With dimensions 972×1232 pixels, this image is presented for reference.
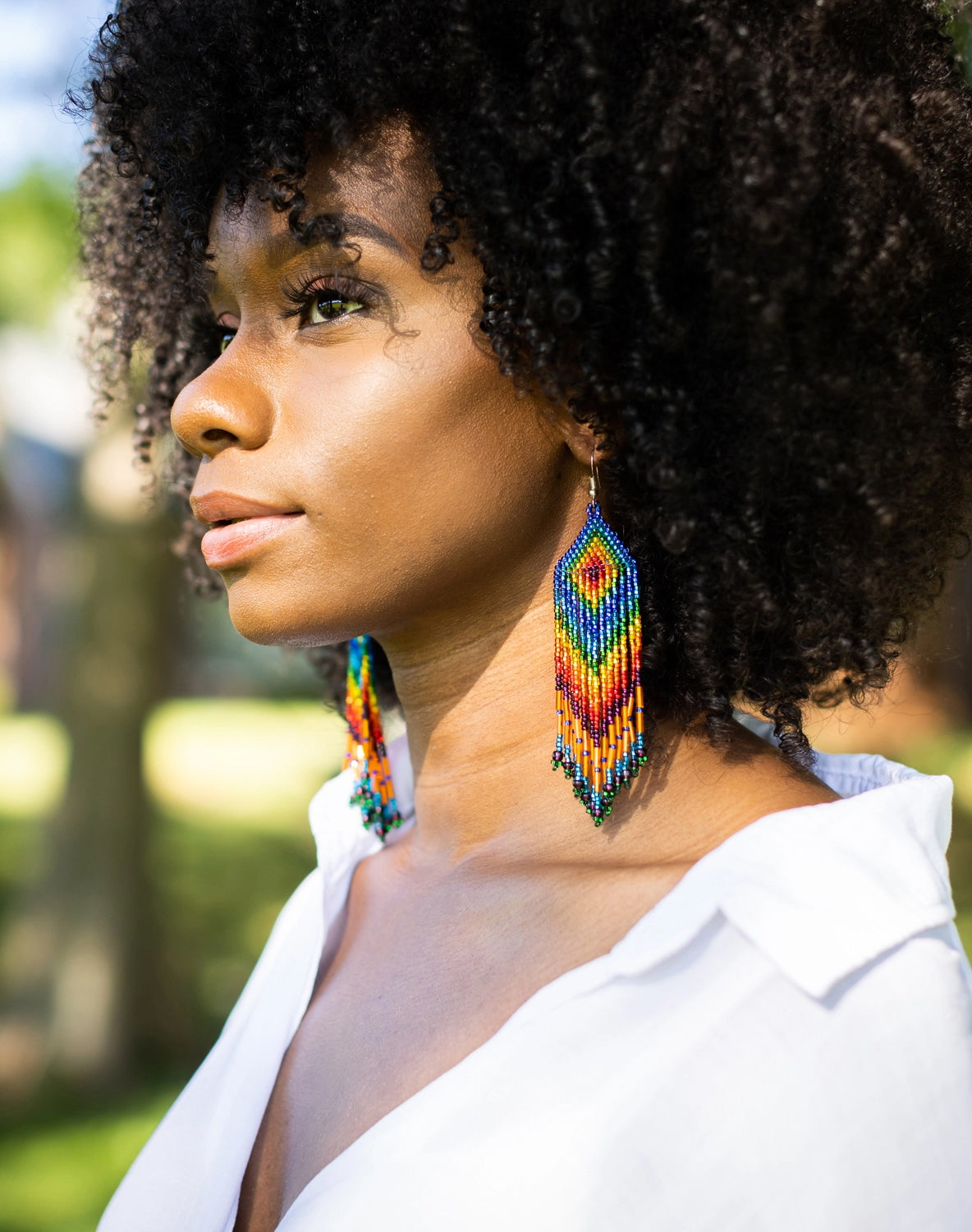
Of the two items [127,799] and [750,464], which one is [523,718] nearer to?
[750,464]

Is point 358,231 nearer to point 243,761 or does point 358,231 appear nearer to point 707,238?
point 707,238

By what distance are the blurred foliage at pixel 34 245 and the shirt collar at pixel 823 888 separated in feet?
16.6

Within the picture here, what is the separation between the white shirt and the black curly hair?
1.37ft

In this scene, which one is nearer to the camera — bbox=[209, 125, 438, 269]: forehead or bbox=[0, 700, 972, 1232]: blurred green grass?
bbox=[209, 125, 438, 269]: forehead

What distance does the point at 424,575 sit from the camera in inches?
73.9

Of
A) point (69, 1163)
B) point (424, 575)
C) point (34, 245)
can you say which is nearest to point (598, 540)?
point (424, 575)

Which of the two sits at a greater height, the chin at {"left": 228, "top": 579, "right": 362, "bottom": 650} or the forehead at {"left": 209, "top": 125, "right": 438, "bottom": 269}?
the forehead at {"left": 209, "top": 125, "right": 438, "bottom": 269}

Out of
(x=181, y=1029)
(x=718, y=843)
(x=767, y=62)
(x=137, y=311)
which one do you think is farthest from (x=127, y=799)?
(x=767, y=62)

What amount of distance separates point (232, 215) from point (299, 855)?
8970mm

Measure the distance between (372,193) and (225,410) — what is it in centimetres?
40

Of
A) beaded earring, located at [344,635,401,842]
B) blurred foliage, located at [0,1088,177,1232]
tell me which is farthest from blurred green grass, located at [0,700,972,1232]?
beaded earring, located at [344,635,401,842]

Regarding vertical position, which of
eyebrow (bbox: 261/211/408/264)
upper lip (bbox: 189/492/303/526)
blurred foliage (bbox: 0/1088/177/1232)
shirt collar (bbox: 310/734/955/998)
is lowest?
blurred foliage (bbox: 0/1088/177/1232)

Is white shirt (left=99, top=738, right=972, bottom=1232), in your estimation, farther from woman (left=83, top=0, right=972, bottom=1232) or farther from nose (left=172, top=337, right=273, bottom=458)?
nose (left=172, top=337, right=273, bottom=458)

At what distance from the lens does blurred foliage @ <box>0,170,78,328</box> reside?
6.05 metres
